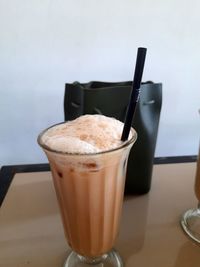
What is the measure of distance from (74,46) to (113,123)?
744mm

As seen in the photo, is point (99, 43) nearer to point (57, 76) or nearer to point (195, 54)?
point (57, 76)

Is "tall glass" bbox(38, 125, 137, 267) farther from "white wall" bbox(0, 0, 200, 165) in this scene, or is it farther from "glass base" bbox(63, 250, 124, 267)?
"white wall" bbox(0, 0, 200, 165)

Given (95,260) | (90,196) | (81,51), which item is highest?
(81,51)

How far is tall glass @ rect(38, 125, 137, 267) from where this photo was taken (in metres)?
0.44

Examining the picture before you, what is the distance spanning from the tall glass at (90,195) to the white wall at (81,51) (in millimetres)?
748

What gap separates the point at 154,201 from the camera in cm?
73

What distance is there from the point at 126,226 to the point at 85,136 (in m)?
0.29

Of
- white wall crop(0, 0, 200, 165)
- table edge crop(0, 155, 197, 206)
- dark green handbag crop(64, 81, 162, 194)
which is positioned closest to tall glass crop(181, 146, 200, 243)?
dark green handbag crop(64, 81, 162, 194)

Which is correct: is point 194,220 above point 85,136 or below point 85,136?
below

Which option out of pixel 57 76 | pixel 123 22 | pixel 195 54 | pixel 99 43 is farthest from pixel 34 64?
pixel 195 54

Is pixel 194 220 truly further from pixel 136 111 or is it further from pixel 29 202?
pixel 29 202

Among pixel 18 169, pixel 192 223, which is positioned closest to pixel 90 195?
pixel 192 223

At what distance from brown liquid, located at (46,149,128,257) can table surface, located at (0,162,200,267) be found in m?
0.08

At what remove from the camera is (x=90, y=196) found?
47 centimetres
